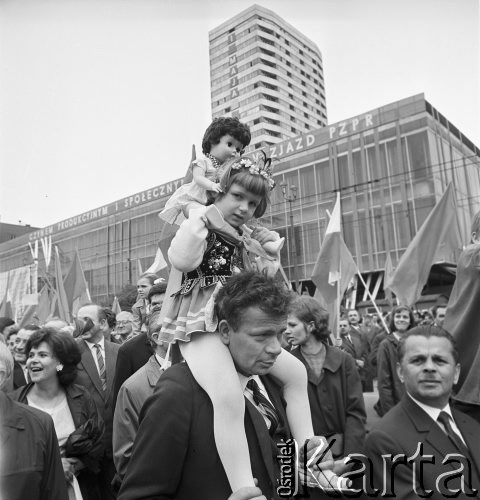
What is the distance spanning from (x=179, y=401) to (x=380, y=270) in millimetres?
26413

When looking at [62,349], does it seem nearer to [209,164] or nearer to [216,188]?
[209,164]

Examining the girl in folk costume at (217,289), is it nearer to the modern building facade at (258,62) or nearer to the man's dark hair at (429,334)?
the man's dark hair at (429,334)

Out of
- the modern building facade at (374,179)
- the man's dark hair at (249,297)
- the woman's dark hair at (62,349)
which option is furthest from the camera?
the modern building facade at (374,179)

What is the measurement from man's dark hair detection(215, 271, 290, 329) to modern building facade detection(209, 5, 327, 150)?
1994mm

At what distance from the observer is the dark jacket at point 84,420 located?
351 cm

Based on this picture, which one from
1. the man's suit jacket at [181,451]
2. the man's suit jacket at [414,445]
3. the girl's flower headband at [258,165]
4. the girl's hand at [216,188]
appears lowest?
the man's suit jacket at [414,445]

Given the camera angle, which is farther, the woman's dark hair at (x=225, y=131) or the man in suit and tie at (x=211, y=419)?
the woman's dark hair at (x=225, y=131)

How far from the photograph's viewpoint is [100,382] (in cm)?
435

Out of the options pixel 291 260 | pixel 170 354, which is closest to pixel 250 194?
pixel 170 354

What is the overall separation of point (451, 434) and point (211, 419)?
1.40m

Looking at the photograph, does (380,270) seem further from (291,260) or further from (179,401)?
(179,401)

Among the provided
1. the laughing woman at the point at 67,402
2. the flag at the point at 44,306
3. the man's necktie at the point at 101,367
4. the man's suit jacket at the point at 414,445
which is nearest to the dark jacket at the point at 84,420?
the laughing woman at the point at 67,402

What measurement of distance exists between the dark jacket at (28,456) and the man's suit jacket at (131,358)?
1031 millimetres

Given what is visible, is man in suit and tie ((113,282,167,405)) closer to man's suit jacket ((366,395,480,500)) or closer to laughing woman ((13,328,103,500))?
laughing woman ((13,328,103,500))
